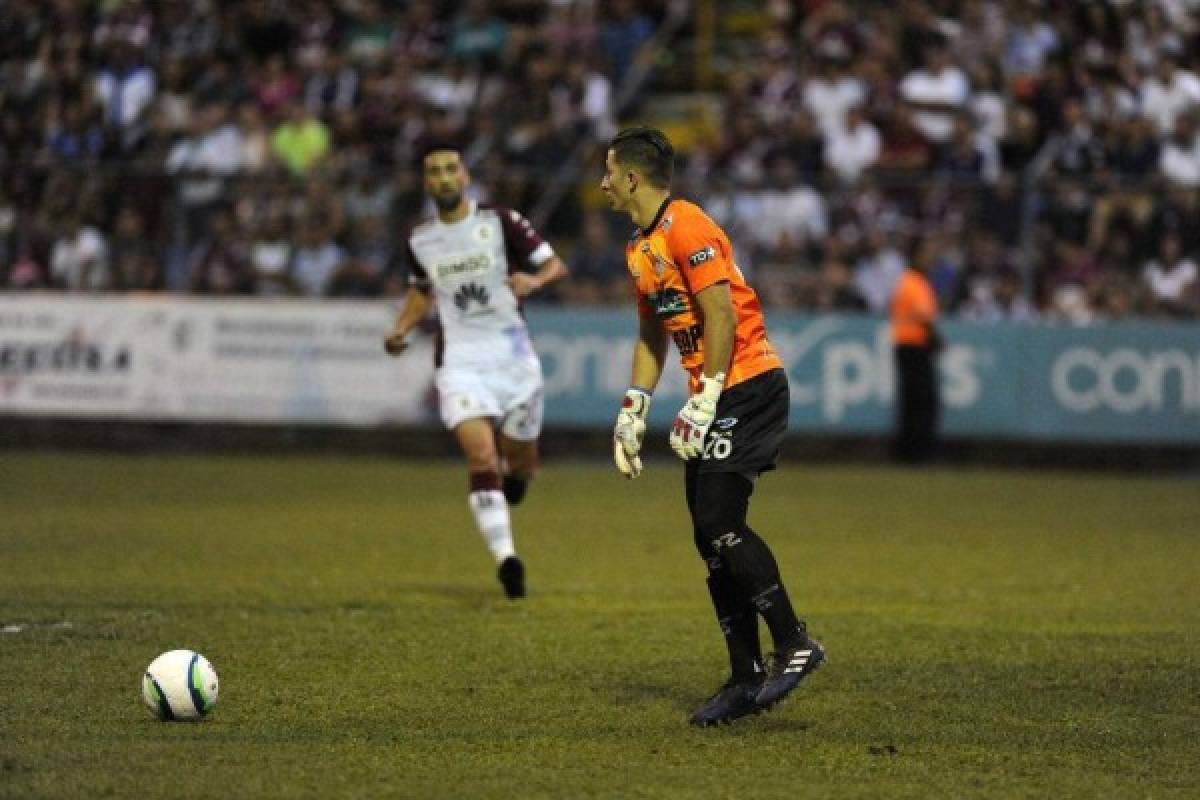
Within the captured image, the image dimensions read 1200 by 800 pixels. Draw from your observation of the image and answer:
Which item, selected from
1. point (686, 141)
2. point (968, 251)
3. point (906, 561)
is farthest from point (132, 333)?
point (906, 561)

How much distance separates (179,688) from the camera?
7.66m

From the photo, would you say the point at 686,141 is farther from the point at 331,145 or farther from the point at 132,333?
the point at 132,333

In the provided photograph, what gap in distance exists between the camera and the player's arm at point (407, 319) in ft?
39.2

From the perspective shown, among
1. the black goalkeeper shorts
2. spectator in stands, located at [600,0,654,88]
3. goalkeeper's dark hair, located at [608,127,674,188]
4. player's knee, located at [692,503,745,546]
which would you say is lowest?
player's knee, located at [692,503,745,546]

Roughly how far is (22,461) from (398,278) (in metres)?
4.56

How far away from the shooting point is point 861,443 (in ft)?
73.0

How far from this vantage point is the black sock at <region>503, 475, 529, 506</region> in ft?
41.2

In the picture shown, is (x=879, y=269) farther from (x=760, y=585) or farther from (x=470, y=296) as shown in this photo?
(x=760, y=585)

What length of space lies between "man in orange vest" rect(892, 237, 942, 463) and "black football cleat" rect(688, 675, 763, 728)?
44.0 ft

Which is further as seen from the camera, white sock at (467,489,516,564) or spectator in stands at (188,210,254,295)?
spectator in stands at (188,210,254,295)

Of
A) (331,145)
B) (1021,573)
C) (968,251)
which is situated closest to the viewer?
(1021,573)

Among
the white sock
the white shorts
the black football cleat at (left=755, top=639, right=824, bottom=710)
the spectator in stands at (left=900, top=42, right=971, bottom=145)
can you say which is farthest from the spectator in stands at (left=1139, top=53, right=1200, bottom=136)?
the black football cleat at (left=755, top=639, right=824, bottom=710)

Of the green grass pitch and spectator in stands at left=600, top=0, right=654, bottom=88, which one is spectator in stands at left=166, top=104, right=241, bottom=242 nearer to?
spectator in stands at left=600, top=0, right=654, bottom=88

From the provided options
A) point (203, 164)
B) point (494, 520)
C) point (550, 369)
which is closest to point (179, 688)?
point (494, 520)
